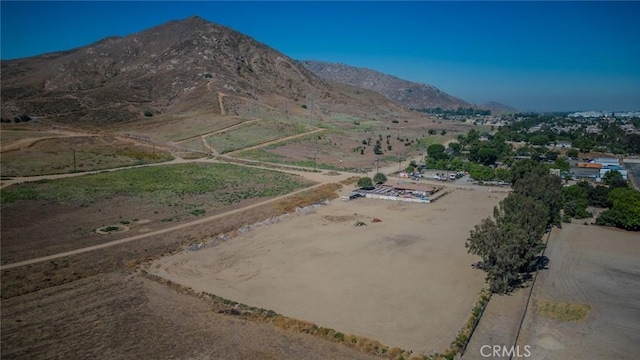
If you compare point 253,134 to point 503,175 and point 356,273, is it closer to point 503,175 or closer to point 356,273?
point 503,175

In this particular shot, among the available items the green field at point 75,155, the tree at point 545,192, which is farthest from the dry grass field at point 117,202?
the tree at point 545,192

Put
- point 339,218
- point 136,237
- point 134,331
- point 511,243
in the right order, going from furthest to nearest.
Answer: point 339,218 → point 136,237 → point 511,243 → point 134,331

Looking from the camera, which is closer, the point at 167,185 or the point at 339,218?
the point at 339,218

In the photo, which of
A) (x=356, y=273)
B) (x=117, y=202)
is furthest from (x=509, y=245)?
(x=117, y=202)

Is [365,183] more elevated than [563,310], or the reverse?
[365,183]

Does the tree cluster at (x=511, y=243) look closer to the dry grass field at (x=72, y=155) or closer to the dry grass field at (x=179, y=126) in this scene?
the dry grass field at (x=72, y=155)

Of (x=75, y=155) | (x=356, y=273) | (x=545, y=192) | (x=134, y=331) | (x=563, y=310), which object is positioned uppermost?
(x=75, y=155)

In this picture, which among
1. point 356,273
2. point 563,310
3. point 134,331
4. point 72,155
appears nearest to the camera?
point 134,331
